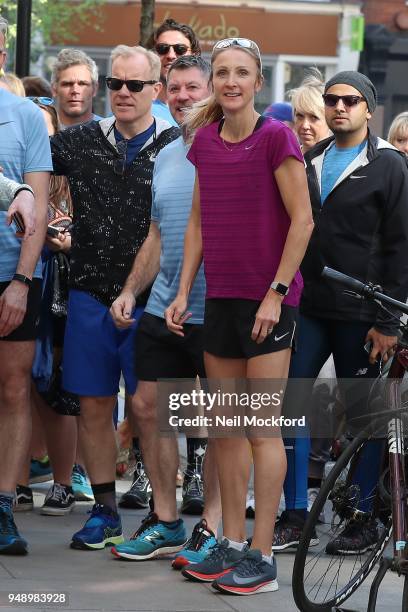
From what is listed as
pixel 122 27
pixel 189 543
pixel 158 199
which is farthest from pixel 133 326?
pixel 122 27

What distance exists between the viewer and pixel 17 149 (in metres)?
6.15

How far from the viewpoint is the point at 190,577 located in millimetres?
5703

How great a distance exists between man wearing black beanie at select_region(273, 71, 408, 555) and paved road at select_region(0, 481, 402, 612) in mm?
786

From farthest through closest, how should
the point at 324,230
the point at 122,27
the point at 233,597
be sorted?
1. the point at 122,27
2. the point at 324,230
3. the point at 233,597

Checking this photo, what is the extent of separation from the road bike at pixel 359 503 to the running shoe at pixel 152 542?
1.06 m

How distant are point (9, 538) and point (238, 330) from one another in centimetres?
139

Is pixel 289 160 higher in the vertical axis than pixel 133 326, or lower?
higher

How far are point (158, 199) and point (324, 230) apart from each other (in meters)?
0.83

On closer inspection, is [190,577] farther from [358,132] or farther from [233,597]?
[358,132]

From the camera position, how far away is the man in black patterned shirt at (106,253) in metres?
6.32

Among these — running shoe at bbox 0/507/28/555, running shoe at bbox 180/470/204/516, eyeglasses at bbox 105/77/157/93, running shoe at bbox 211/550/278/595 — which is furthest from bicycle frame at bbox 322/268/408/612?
running shoe at bbox 180/470/204/516

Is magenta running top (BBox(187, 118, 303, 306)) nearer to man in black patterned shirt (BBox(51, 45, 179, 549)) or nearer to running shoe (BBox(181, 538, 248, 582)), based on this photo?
man in black patterned shirt (BBox(51, 45, 179, 549))

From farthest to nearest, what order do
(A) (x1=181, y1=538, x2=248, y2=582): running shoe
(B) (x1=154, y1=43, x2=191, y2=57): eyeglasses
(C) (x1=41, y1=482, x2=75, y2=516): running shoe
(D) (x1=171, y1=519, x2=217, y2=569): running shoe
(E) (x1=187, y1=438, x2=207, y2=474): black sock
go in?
Answer: (B) (x1=154, y1=43, x2=191, y2=57): eyeglasses < (E) (x1=187, y1=438, x2=207, y2=474): black sock < (C) (x1=41, y1=482, x2=75, y2=516): running shoe < (D) (x1=171, y1=519, x2=217, y2=569): running shoe < (A) (x1=181, y1=538, x2=248, y2=582): running shoe

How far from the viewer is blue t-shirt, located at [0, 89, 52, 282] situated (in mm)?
6141
